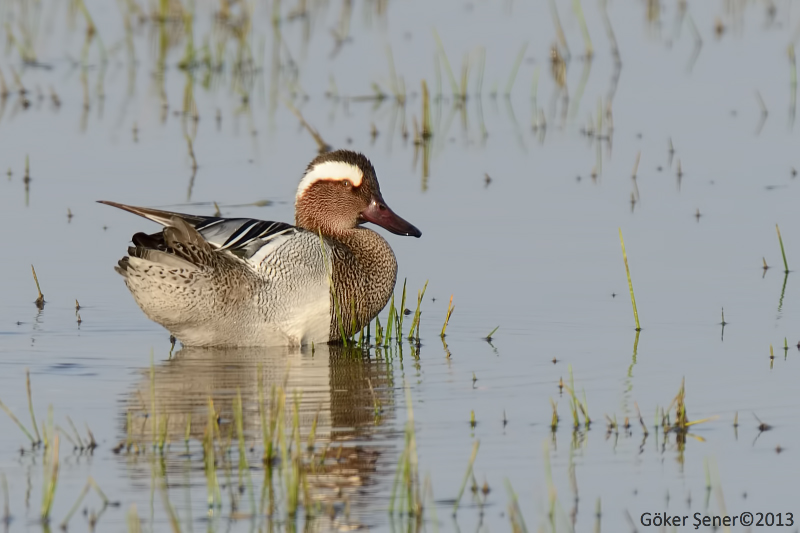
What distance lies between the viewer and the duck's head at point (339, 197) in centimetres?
884

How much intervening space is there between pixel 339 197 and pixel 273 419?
2.96 metres

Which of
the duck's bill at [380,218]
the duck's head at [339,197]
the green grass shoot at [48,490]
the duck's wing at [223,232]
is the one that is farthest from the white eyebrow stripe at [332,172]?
the green grass shoot at [48,490]

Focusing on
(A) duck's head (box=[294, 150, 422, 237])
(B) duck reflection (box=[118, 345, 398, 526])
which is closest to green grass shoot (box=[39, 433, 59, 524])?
(B) duck reflection (box=[118, 345, 398, 526])

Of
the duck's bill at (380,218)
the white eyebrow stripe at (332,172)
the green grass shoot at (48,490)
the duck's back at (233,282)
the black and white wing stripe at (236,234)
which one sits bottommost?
the green grass shoot at (48,490)

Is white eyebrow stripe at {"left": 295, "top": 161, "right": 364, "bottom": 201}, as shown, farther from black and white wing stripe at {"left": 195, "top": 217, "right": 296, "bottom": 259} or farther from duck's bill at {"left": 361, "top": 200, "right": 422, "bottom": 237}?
black and white wing stripe at {"left": 195, "top": 217, "right": 296, "bottom": 259}

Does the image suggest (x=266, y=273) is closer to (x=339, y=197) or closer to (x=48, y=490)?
(x=339, y=197)

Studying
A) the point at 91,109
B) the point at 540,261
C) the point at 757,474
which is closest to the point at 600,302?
the point at 540,261

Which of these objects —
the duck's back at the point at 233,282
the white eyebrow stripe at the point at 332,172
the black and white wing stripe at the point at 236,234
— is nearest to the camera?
the duck's back at the point at 233,282

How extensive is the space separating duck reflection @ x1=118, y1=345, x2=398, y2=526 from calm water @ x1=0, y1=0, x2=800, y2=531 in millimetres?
24

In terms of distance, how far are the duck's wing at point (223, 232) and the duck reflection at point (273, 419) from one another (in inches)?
22.5

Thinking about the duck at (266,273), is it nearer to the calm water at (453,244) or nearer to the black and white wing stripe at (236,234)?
the black and white wing stripe at (236,234)

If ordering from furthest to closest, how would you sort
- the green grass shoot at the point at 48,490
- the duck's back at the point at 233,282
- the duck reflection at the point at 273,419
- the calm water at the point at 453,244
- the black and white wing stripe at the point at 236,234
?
1. the black and white wing stripe at the point at 236,234
2. the duck's back at the point at 233,282
3. the calm water at the point at 453,244
4. the duck reflection at the point at 273,419
5. the green grass shoot at the point at 48,490

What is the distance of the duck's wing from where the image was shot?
313 inches

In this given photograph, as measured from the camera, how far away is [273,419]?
19.9 ft
